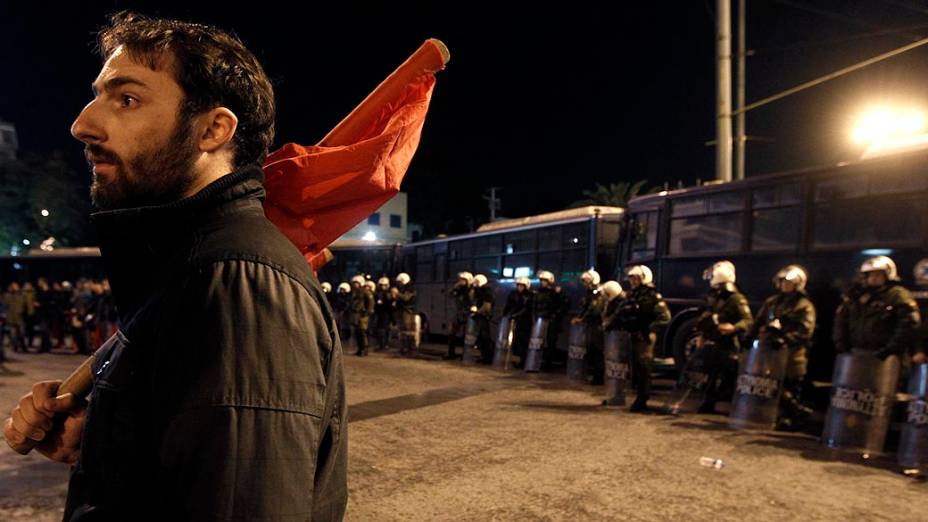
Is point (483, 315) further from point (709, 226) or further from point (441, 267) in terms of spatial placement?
point (441, 267)

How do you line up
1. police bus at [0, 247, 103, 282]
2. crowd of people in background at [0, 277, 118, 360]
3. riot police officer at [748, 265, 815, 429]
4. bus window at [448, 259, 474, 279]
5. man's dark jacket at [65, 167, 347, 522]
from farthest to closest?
police bus at [0, 247, 103, 282]
bus window at [448, 259, 474, 279]
crowd of people in background at [0, 277, 118, 360]
riot police officer at [748, 265, 815, 429]
man's dark jacket at [65, 167, 347, 522]

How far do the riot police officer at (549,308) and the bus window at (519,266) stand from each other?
9.13 ft

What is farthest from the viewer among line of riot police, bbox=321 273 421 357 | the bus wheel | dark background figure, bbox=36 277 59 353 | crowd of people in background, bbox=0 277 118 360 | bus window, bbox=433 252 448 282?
bus window, bbox=433 252 448 282

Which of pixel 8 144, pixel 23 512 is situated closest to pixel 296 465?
pixel 23 512

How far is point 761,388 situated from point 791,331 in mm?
910

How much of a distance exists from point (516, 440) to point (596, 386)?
4645 mm

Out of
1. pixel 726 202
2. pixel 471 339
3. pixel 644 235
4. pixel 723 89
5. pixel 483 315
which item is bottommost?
pixel 471 339

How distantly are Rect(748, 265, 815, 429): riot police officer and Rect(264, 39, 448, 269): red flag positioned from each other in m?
7.20

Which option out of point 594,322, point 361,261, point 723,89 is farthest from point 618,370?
point 361,261

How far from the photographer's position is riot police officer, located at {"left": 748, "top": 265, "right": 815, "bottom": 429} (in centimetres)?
784

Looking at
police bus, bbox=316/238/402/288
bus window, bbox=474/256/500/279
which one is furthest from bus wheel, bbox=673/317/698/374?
police bus, bbox=316/238/402/288

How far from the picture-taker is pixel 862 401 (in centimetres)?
660

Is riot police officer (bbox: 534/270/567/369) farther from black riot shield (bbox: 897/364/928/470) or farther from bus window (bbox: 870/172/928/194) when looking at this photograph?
black riot shield (bbox: 897/364/928/470)

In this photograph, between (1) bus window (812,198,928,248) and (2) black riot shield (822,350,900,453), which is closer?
(2) black riot shield (822,350,900,453)
